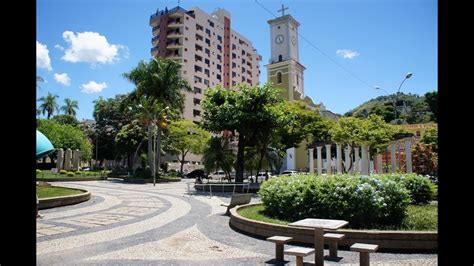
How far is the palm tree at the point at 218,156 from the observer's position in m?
26.2

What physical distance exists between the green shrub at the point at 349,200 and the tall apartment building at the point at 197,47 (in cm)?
5755

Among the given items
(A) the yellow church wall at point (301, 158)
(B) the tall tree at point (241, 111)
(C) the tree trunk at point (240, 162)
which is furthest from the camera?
(A) the yellow church wall at point (301, 158)

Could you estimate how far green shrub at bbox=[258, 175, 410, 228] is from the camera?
881 cm

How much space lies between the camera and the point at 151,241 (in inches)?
336

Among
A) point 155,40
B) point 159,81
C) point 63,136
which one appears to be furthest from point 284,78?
point 63,136

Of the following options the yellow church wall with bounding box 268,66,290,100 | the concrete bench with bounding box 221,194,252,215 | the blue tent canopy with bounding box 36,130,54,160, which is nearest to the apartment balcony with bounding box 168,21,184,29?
the yellow church wall with bounding box 268,66,290,100

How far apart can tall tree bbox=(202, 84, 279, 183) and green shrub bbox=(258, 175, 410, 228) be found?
1324cm

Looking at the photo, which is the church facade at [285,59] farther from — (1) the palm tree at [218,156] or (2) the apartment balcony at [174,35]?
(1) the palm tree at [218,156]

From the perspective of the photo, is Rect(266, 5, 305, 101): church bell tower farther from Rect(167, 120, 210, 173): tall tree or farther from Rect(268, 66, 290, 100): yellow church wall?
Rect(167, 120, 210, 173): tall tree

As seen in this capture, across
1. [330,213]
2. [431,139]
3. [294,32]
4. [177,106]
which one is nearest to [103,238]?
[330,213]

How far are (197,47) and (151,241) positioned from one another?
239 ft

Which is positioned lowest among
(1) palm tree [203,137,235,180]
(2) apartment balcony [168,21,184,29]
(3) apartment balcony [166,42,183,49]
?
(1) palm tree [203,137,235,180]

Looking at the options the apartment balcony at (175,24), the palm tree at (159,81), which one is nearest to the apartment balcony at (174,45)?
the apartment balcony at (175,24)
